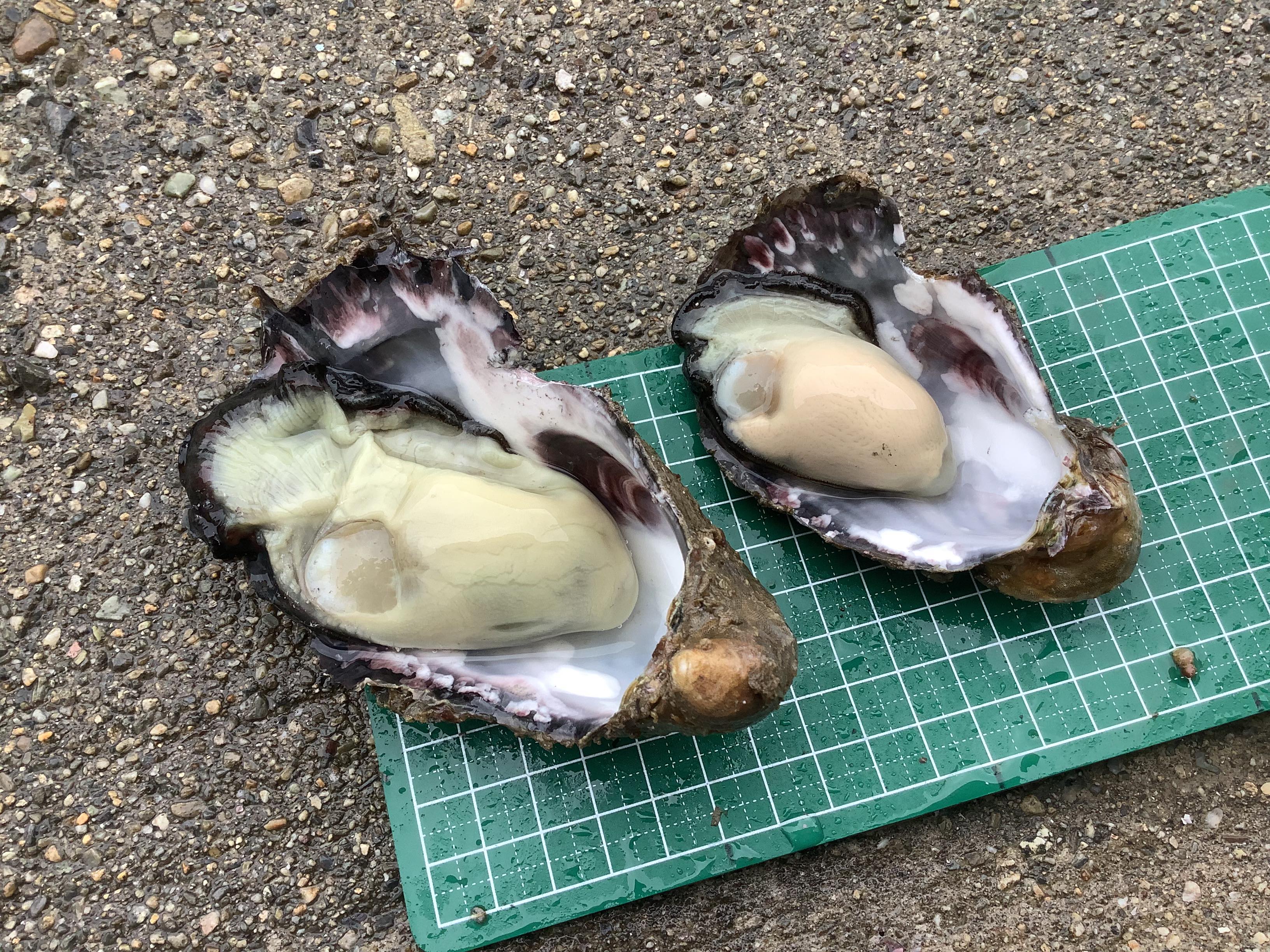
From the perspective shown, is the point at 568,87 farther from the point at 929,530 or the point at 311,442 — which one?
the point at 929,530

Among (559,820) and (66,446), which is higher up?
(66,446)

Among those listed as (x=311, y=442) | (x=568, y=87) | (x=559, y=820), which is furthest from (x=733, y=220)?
(x=559, y=820)

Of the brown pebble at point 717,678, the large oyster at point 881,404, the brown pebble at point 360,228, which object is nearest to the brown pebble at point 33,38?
the brown pebble at point 360,228

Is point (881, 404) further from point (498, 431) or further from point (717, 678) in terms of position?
point (498, 431)

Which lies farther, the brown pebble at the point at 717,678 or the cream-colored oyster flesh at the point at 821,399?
the cream-colored oyster flesh at the point at 821,399

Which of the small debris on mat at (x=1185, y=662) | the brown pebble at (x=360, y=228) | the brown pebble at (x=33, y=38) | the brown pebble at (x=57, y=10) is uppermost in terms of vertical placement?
the brown pebble at (x=57, y=10)

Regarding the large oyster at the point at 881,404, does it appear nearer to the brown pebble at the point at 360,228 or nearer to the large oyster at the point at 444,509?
the large oyster at the point at 444,509

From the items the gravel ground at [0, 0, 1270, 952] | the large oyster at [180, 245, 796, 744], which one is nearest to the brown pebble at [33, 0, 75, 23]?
the gravel ground at [0, 0, 1270, 952]

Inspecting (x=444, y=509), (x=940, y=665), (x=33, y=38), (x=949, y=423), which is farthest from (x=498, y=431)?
(x=33, y=38)
